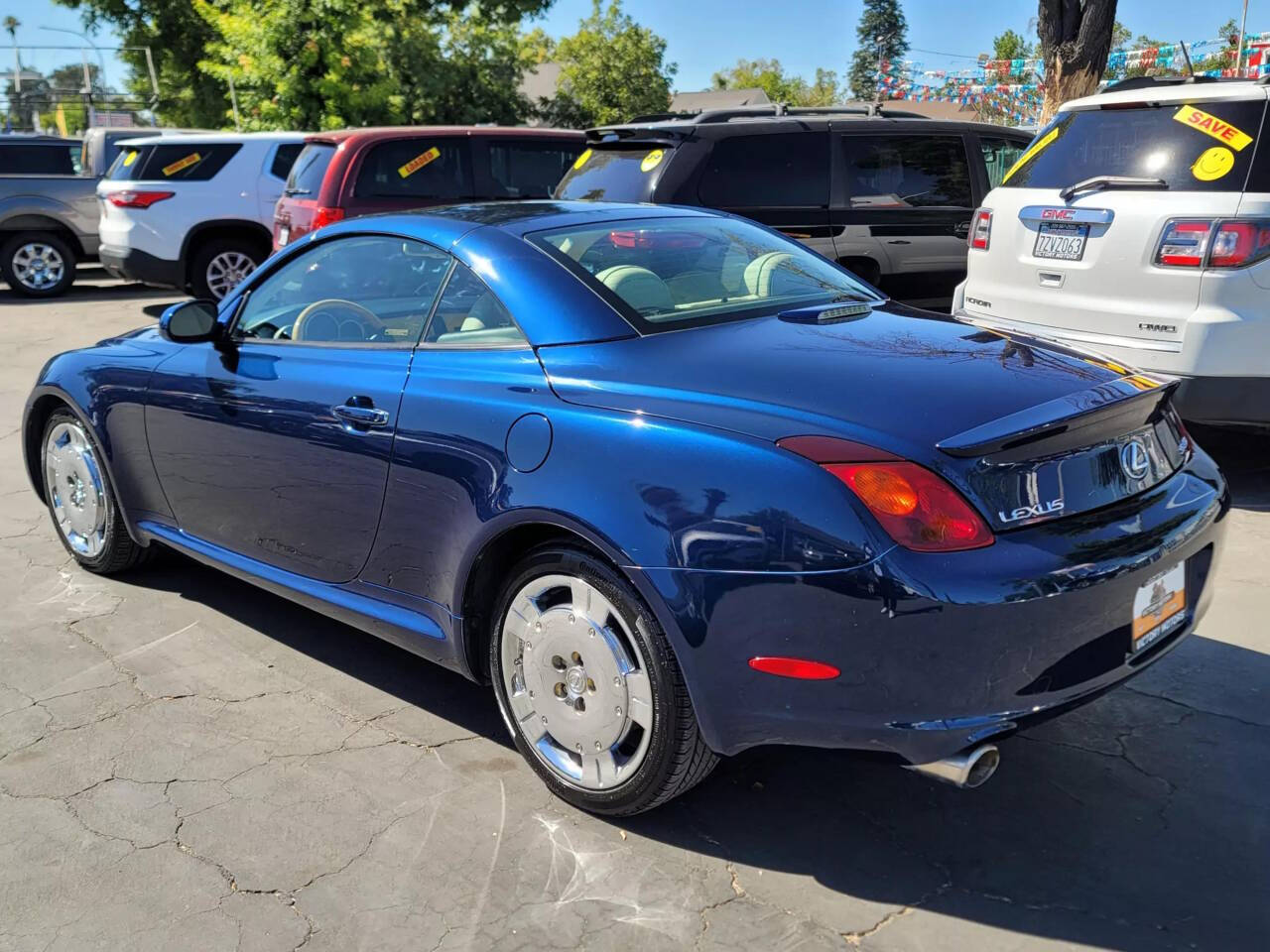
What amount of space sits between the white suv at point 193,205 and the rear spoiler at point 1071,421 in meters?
11.1

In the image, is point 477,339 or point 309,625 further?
point 309,625

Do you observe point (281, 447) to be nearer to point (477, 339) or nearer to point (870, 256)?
point (477, 339)

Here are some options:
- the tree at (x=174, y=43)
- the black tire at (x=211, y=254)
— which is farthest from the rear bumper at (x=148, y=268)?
the tree at (x=174, y=43)

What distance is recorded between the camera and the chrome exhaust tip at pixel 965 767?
2.50 meters

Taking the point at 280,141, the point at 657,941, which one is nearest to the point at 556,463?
the point at 657,941

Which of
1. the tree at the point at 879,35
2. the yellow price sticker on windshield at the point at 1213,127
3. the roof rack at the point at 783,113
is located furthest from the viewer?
the tree at the point at 879,35

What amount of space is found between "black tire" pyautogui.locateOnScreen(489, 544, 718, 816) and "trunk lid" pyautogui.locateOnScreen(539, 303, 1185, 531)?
0.40 metres

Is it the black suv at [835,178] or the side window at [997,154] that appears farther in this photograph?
the side window at [997,154]

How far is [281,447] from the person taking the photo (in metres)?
3.67

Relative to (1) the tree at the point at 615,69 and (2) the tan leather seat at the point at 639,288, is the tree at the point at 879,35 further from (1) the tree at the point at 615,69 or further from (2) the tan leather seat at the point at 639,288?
(2) the tan leather seat at the point at 639,288

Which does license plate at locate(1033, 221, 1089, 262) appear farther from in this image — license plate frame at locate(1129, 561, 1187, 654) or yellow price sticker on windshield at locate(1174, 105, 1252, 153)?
license plate frame at locate(1129, 561, 1187, 654)

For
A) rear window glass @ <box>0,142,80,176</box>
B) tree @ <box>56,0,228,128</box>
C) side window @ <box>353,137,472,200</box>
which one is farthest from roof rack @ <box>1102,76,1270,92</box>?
tree @ <box>56,0,228,128</box>

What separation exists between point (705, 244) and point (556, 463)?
1.21 meters

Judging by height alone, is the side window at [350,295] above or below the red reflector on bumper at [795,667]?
above
